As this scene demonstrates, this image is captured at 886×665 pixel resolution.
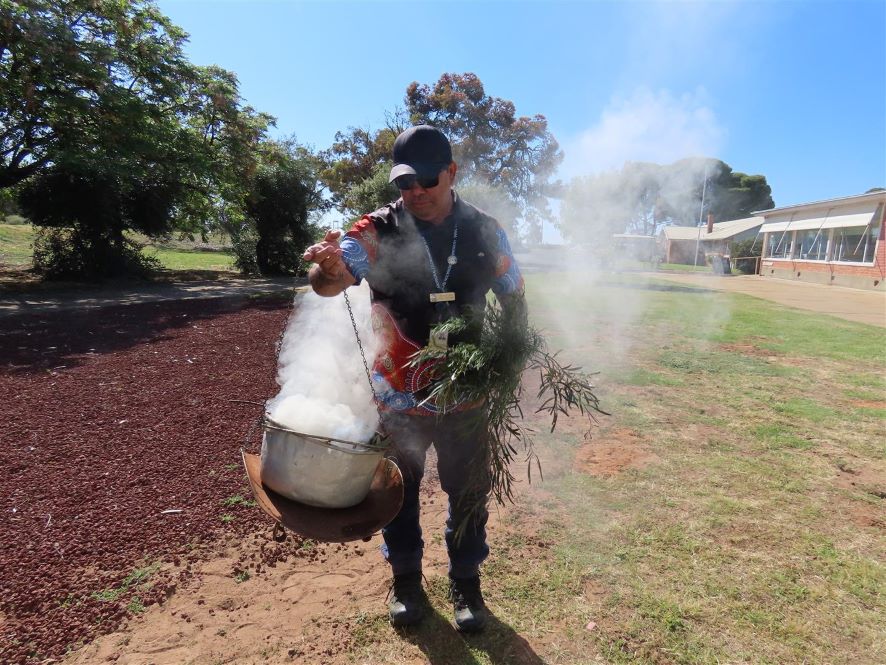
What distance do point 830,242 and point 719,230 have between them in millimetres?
24012

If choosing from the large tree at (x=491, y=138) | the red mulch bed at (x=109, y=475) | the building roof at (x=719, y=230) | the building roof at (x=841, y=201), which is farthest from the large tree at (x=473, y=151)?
the building roof at (x=719, y=230)

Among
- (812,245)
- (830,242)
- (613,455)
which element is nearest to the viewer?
(613,455)

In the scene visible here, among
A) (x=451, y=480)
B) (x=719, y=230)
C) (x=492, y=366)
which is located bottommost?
(x=451, y=480)

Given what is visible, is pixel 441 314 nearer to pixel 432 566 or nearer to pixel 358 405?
pixel 358 405

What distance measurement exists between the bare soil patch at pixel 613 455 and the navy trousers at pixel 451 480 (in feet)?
6.60

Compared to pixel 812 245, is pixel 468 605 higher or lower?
lower

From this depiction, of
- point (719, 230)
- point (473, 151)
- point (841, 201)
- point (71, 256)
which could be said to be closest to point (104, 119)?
point (71, 256)

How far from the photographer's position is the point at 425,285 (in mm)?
2318

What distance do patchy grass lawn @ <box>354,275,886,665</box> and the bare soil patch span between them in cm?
2

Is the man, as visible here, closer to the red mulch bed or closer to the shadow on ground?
the shadow on ground

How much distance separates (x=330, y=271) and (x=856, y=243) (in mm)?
31124

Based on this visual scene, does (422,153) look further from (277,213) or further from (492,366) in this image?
(277,213)

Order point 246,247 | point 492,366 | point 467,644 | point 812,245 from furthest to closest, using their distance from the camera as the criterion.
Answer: point 812,245, point 246,247, point 467,644, point 492,366

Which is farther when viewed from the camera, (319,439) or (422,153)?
(422,153)
